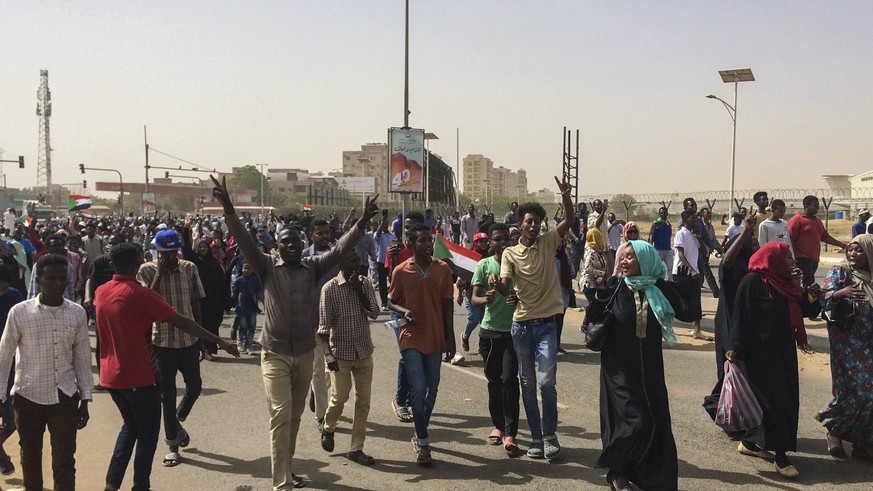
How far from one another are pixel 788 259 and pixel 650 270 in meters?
1.45

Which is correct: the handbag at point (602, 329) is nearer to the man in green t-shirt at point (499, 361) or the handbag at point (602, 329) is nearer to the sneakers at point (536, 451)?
the man in green t-shirt at point (499, 361)

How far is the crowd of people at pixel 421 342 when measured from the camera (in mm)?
4621

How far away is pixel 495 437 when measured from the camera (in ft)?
20.4

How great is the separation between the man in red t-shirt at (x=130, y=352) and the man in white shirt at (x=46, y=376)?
0.77 feet

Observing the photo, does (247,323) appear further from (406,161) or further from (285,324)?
(406,161)

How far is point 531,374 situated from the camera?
232 inches

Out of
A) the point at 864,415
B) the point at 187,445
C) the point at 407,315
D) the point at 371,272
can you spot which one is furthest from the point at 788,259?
the point at 371,272

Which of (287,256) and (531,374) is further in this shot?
(531,374)

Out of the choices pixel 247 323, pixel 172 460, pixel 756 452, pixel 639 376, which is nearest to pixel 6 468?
pixel 172 460

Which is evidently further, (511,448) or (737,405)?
(511,448)

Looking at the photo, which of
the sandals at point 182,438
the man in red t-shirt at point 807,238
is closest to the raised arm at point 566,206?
the sandals at point 182,438

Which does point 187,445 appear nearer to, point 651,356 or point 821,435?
point 651,356

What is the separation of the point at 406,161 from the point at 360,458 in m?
12.9

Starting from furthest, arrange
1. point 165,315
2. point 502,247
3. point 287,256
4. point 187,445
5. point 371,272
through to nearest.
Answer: point 371,272 → point 502,247 → point 187,445 → point 287,256 → point 165,315
